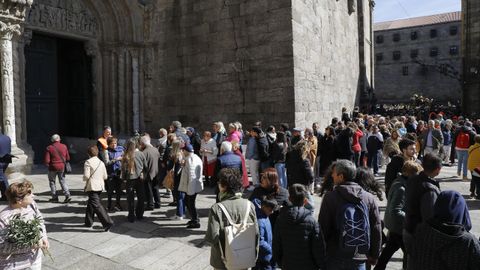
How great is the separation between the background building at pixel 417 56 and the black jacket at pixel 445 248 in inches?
2114

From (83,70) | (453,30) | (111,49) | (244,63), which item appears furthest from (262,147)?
(453,30)

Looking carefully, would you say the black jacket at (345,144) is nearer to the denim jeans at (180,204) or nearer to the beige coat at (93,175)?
the denim jeans at (180,204)

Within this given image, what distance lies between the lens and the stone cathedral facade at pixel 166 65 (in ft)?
34.3

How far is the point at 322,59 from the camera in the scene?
1266cm

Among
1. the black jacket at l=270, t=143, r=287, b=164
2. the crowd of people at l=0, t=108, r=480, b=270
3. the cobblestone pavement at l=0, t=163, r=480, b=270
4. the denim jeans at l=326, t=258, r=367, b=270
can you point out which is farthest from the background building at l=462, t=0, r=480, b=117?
the denim jeans at l=326, t=258, r=367, b=270

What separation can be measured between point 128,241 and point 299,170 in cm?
276

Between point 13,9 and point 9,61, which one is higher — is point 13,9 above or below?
above

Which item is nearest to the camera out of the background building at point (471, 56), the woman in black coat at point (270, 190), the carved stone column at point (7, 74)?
the woman in black coat at point (270, 190)

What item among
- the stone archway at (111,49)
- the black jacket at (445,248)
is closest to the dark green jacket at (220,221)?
the black jacket at (445,248)

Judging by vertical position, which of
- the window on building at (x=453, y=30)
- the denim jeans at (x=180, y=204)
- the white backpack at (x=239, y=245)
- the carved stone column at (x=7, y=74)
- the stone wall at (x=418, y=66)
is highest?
the window on building at (x=453, y=30)

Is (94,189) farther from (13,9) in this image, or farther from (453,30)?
(453,30)

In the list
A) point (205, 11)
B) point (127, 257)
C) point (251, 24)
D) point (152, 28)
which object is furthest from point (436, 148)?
point (152, 28)

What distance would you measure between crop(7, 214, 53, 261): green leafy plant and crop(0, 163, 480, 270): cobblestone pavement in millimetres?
1606

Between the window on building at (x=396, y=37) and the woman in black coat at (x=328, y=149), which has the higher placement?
the window on building at (x=396, y=37)
